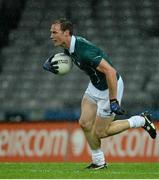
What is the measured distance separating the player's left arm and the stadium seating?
8257 mm

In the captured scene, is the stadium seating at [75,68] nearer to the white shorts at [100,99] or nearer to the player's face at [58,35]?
the white shorts at [100,99]

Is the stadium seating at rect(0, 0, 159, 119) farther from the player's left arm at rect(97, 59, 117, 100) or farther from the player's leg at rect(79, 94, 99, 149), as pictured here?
the player's left arm at rect(97, 59, 117, 100)

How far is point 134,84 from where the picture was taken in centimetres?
1905

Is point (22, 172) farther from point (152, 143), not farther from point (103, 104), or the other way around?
point (152, 143)

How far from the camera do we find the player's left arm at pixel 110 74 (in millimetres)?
9820

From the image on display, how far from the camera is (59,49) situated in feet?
67.3

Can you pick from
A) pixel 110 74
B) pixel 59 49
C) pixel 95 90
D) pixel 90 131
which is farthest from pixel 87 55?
pixel 59 49

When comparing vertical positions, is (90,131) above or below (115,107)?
below

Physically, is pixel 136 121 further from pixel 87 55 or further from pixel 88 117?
pixel 87 55

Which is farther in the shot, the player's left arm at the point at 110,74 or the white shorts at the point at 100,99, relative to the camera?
the white shorts at the point at 100,99

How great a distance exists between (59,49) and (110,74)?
35.3 ft

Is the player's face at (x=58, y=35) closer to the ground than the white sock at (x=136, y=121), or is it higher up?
higher up

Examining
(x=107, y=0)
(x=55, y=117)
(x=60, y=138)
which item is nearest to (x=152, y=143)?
(x=60, y=138)

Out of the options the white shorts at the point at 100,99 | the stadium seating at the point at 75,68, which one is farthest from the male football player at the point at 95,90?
the stadium seating at the point at 75,68
